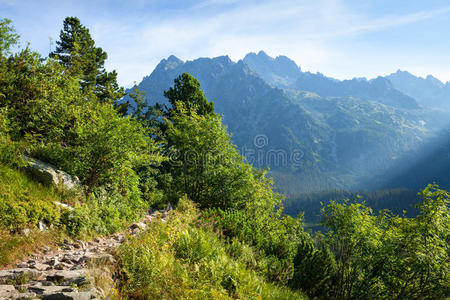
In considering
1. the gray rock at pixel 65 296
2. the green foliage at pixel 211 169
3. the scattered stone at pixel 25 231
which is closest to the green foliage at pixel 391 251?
the green foliage at pixel 211 169

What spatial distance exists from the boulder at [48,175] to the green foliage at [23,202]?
16.7 inches

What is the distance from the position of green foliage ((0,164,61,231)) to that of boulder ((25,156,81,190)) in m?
0.42

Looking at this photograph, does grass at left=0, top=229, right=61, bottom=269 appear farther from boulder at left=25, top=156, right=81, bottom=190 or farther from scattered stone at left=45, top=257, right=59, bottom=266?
boulder at left=25, top=156, right=81, bottom=190

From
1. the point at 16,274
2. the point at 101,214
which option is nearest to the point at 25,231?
the point at 16,274

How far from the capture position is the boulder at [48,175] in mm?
8773

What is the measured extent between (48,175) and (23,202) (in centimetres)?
199

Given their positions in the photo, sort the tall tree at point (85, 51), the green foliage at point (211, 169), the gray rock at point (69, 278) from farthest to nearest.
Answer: the tall tree at point (85, 51) < the green foliage at point (211, 169) < the gray rock at point (69, 278)

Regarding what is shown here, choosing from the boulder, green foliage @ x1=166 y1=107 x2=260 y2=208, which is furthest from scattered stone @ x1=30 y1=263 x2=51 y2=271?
green foliage @ x1=166 y1=107 x2=260 y2=208

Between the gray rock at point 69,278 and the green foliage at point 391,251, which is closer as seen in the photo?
the gray rock at point 69,278

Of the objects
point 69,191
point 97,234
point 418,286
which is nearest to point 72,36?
point 69,191

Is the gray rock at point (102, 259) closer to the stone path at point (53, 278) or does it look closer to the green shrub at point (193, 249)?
the stone path at point (53, 278)

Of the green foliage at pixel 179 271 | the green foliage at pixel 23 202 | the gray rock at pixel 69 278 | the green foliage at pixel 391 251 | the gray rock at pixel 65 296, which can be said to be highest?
the green foliage at pixel 23 202

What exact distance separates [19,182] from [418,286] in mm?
15026

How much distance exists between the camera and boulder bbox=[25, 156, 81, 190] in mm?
8773
